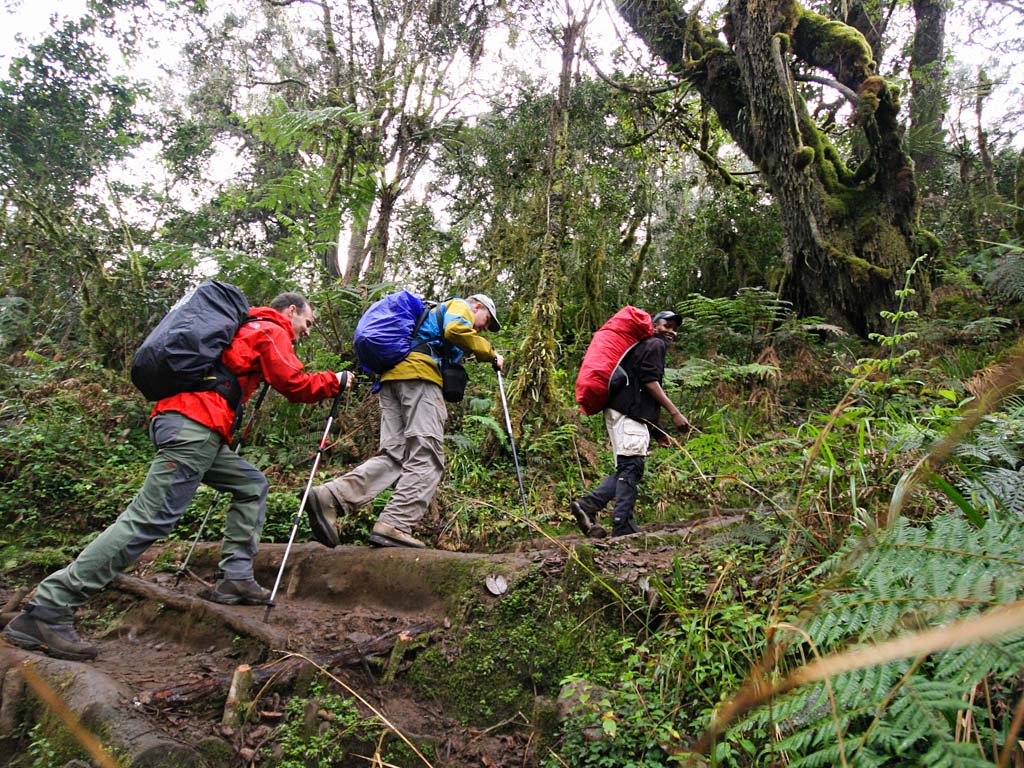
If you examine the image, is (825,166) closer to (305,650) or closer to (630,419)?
(630,419)

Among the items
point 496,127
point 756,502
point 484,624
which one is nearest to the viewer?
point 484,624

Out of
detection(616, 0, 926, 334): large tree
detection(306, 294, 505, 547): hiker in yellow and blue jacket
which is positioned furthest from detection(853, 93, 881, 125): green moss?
detection(306, 294, 505, 547): hiker in yellow and blue jacket

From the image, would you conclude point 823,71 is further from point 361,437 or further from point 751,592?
point 751,592

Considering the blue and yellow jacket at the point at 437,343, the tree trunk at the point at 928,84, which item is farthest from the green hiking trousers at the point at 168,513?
the tree trunk at the point at 928,84

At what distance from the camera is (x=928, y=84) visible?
464 inches

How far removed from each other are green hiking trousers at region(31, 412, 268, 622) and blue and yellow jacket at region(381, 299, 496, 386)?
1.38 metres

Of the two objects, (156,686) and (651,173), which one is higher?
→ (651,173)

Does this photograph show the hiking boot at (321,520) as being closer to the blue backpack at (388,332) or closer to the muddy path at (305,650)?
the muddy path at (305,650)

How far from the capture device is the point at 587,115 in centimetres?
1252

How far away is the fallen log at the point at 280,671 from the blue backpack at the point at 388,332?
7.10 feet

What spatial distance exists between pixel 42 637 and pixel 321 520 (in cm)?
182

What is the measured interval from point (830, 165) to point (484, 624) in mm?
9738

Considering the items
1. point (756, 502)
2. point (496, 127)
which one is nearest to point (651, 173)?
point (496, 127)

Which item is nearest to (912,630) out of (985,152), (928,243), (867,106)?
(867,106)
